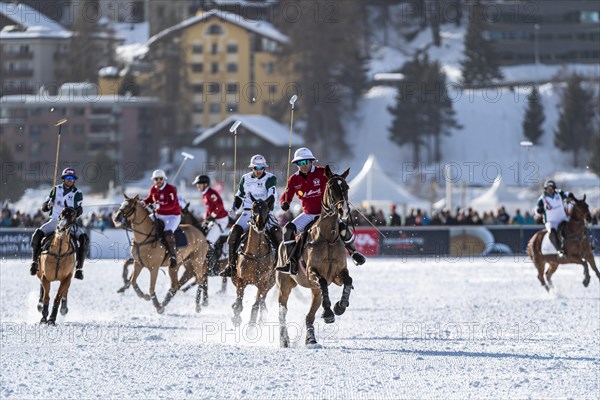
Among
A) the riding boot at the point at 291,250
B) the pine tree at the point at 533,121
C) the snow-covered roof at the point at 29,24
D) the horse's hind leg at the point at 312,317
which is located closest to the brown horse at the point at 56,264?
the riding boot at the point at 291,250

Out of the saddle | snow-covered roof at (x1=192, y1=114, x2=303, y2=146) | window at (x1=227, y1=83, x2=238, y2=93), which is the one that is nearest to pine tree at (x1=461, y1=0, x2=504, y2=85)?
window at (x1=227, y1=83, x2=238, y2=93)

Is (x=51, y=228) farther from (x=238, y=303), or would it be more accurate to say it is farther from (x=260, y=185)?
(x=260, y=185)

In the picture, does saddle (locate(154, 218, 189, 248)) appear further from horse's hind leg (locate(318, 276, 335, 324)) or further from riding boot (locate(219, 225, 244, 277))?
horse's hind leg (locate(318, 276, 335, 324))

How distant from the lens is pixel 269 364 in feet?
45.2

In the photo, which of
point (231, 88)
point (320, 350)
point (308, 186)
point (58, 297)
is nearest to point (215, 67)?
point (231, 88)

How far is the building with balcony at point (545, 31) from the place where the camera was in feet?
326

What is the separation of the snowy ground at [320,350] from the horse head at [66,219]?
143cm

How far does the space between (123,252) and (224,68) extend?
57.5 m

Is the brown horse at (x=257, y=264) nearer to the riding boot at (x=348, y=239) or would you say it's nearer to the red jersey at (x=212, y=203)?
the riding boot at (x=348, y=239)

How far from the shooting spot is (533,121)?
86.4 metres

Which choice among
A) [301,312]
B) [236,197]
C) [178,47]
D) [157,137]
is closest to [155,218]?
[301,312]

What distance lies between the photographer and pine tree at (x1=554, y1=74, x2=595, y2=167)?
8231cm

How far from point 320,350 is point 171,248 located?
6.63 m

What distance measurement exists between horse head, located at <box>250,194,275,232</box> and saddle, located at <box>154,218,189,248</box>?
463 centimetres
